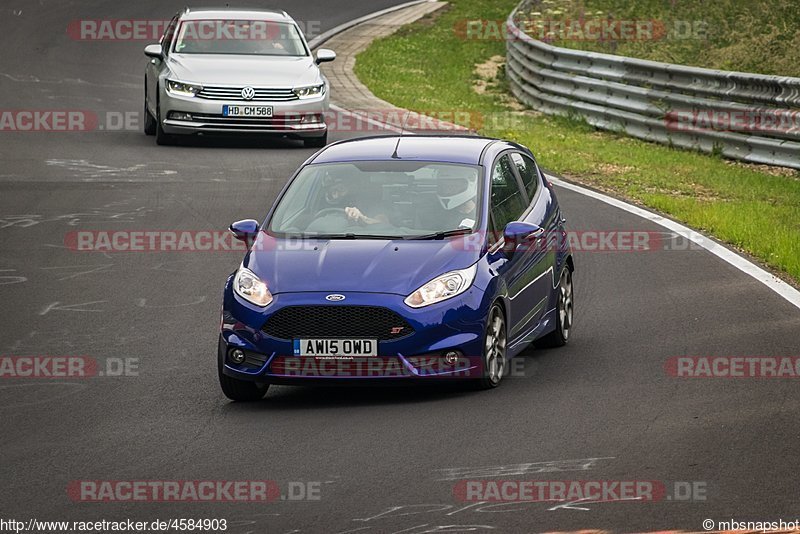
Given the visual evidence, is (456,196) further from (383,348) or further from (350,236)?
(383,348)

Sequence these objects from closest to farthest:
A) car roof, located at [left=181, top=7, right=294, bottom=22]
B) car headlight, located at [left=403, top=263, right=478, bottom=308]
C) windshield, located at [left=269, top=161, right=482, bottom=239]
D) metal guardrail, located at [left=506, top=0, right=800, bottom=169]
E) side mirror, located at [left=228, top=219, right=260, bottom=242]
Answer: car headlight, located at [left=403, top=263, right=478, bottom=308], windshield, located at [left=269, top=161, right=482, bottom=239], side mirror, located at [left=228, top=219, right=260, bottom=242], metal guardrail, located at [left=506, top=0, right=800, bottom=169], car roof, located at [left=181, top=7, right=294, bottom=22]

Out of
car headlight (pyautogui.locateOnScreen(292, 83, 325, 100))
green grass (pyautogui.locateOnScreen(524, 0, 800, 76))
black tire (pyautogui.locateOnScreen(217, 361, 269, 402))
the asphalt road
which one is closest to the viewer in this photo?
the asphalt road

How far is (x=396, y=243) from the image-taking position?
10.3m

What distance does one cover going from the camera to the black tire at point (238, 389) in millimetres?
9859

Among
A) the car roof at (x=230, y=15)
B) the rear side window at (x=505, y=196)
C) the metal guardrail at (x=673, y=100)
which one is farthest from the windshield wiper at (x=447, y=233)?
Answer: the car roof at (x=230, y=15)

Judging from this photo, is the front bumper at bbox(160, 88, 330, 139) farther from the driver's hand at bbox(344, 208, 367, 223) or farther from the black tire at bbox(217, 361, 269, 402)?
the black tire at bbox(217, 361, 269, 402)

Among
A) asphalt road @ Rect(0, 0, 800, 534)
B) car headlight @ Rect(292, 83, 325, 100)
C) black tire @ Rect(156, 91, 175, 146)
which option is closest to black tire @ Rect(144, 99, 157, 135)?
black tire @ Rect(156, 91, 175, 146)

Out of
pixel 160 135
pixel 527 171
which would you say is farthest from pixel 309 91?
pixel 527 171

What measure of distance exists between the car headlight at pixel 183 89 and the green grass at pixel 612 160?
13.7ft

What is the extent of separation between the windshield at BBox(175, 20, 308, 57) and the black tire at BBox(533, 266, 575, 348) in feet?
38.8

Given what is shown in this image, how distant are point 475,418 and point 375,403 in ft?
2.59

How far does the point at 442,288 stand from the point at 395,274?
0.97 ft

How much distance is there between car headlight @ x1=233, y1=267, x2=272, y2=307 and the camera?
984cm

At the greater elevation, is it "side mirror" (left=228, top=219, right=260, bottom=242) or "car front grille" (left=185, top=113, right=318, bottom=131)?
"side mirror" (left=228, top=219, right=260, bottom=242)
